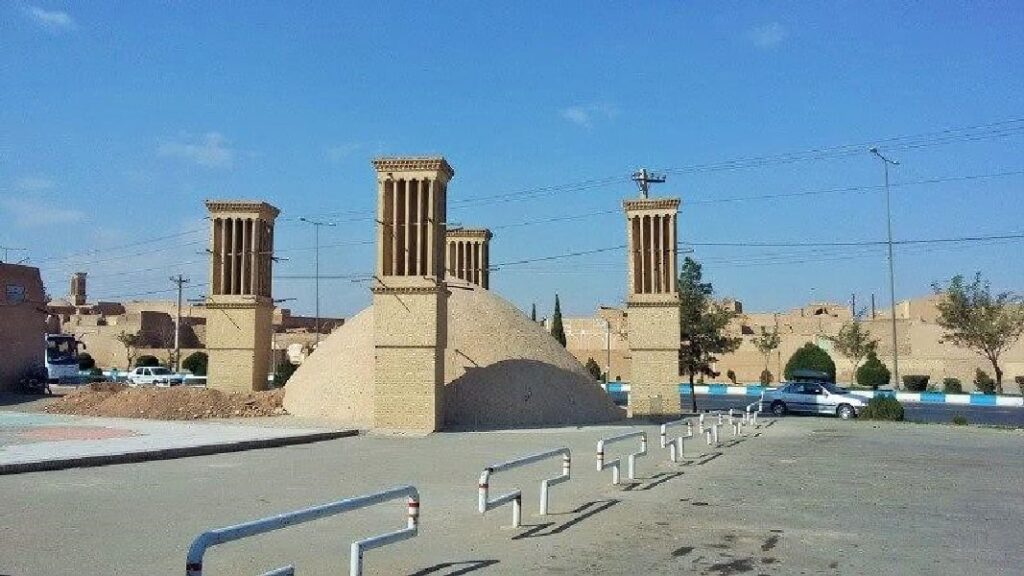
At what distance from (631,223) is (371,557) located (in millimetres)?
25995

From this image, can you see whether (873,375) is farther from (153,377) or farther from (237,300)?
(153,377)

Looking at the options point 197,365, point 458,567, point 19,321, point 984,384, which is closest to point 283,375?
point 19,321

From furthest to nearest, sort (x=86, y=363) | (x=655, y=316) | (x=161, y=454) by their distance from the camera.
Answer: (x=86, y=363), (x=655, y=316), (x=161, y=454)

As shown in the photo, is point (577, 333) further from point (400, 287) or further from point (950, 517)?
point (950, 517)

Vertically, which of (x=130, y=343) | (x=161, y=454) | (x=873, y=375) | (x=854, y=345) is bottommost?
(x=161, y=454)

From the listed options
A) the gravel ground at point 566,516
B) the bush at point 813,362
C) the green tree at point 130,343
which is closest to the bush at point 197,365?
the green tree at point 130,343

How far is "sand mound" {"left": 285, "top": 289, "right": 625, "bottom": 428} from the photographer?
2867 cm

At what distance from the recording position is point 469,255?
4041 cm

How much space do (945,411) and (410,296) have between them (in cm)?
2655

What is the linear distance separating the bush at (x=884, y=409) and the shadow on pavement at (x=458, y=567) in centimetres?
2683

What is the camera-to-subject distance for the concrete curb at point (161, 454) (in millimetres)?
15356

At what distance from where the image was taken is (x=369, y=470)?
16.2m

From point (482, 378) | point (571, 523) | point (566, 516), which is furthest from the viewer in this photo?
point (482, 378)

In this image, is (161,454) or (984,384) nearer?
(161,454)
